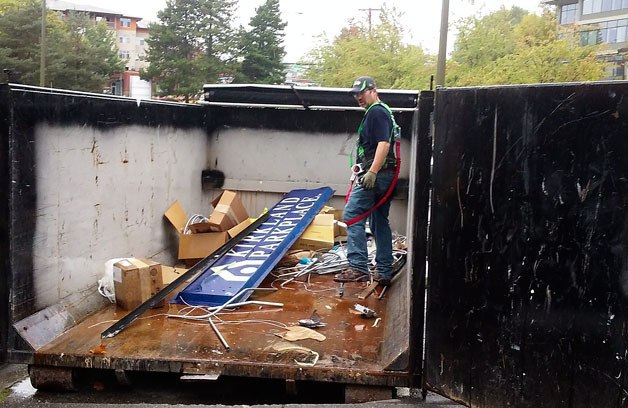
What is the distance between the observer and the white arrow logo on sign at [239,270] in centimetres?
489

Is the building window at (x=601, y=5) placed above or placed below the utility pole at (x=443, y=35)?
above

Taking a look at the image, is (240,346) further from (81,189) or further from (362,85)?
(362,85)

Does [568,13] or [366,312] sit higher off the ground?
[568,13]

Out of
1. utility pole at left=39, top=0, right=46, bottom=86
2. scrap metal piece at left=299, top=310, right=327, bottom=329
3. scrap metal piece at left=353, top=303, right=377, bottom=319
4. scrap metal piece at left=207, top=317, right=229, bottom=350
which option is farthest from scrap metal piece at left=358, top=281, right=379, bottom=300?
utility pole at left=39, top=0, right=46, bottom=86

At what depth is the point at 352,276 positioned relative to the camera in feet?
17.8

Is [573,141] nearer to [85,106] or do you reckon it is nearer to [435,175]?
[435,175]

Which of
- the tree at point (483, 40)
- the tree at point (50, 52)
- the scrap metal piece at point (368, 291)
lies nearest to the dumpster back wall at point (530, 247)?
the scrap metal piece at point (368, 291)

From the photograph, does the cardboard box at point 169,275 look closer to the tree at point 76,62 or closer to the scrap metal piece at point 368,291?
the scrap metal piece at point 368,291

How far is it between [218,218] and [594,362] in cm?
437

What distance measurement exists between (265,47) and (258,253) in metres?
39.1

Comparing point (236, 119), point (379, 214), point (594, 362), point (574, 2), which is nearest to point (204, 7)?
point (574, 2)

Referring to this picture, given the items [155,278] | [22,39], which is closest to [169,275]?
[155,278]

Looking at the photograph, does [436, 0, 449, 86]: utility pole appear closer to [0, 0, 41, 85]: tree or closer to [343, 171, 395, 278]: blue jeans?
[343, 171, 395, 278]: blue jeans

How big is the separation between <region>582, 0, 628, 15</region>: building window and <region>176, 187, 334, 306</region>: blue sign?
52.2m
